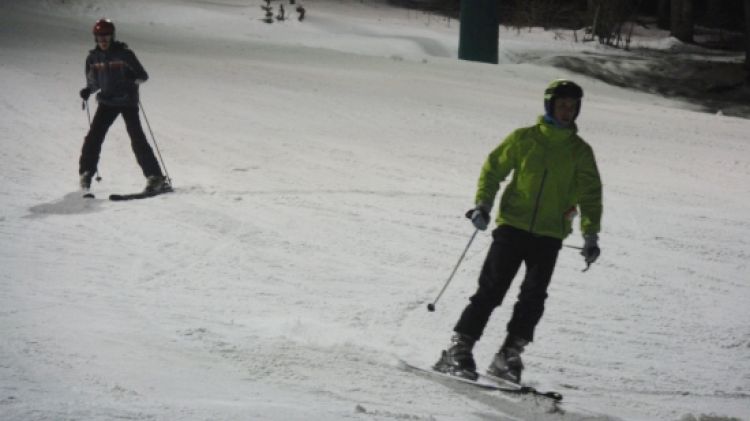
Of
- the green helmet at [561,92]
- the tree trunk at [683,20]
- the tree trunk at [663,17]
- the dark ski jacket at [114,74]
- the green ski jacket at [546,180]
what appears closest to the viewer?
the green helmet at [561,92]

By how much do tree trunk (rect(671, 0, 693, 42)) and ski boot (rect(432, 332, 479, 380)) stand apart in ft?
78.7

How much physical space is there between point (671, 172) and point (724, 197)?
1226 millimetres

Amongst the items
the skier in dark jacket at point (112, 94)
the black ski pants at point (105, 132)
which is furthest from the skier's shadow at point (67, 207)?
the black ski pants at point (105, 132)

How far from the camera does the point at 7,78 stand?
14.5 metres

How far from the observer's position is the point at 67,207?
880cm

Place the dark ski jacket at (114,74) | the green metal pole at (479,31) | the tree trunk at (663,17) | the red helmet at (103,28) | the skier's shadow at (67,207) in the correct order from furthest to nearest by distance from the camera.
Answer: the tree trunk at (663,17) → the green metal pole at (479,31) → the dark ski jacket at (114,74) → the red helmet at (103,28) → the skier's shadow at (67,207)

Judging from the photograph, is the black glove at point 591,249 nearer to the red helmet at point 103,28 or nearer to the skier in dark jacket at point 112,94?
the skier in dark jacket at point 112,94

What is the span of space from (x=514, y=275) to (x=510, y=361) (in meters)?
0.48

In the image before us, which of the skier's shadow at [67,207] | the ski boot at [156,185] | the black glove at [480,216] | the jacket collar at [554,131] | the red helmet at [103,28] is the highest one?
the red helmet at [103,28]

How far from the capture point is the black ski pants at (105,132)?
9328 mm

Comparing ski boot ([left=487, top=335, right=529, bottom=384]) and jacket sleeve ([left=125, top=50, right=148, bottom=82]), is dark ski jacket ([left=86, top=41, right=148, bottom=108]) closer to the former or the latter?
jacket sleeve ([left=125, top=50, right=148, bottom=82])

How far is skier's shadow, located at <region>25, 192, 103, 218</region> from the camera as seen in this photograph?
28.2ft

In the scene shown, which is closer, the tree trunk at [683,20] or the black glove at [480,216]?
the black glove at [480,216]

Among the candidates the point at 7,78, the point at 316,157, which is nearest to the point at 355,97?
the point at 316,157
